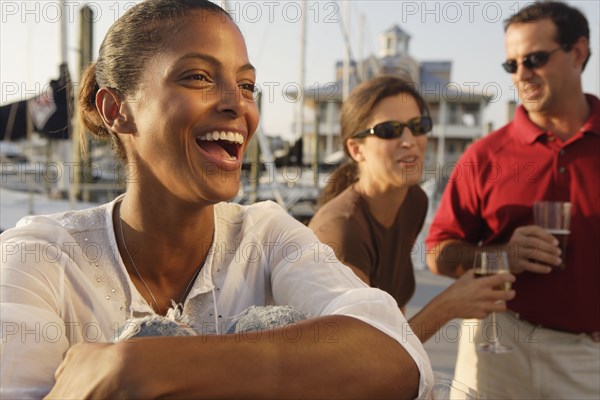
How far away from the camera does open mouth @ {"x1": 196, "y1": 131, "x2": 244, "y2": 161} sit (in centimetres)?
146

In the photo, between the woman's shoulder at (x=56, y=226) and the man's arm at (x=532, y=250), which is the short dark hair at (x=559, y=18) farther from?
the woman's shoulder at (x=56, y=226)

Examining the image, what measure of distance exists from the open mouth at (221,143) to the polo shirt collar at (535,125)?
1.77 meters

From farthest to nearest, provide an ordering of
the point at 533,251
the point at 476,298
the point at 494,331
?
the point at 494,331 → the point at 533,251 → the point at 476,298

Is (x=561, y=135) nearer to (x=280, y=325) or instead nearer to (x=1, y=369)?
(x=280, y=325)

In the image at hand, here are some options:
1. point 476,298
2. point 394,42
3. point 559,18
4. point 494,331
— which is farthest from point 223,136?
point 394,42

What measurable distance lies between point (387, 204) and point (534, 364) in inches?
36.4

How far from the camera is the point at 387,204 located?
2789 mm

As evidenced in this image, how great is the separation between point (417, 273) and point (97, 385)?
737cm

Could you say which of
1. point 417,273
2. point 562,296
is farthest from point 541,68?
point 417,273

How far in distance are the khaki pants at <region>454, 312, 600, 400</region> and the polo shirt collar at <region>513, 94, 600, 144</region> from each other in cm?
80

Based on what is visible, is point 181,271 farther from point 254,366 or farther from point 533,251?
point 533,251

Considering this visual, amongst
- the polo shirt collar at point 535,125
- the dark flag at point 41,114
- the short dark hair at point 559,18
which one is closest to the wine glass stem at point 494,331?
the polo shirt collar at point 535,125

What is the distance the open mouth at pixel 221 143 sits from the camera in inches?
57.6

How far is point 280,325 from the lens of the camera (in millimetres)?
1201
